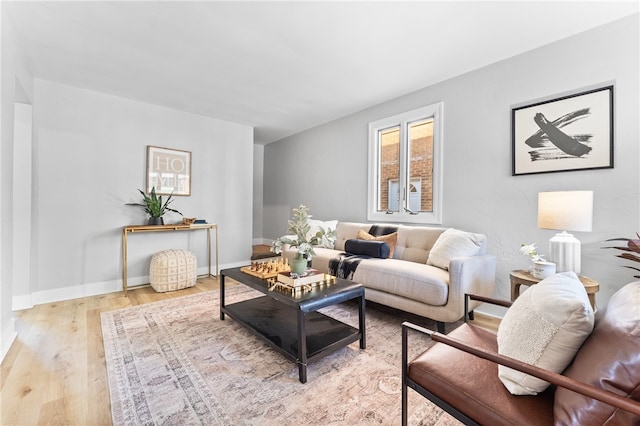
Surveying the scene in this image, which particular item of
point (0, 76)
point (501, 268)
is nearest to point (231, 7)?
point (0, 76)

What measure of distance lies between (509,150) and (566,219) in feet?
3.24

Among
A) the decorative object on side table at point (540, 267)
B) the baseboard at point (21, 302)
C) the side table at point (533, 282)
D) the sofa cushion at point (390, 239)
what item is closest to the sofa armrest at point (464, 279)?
the side table at point (533, 282)

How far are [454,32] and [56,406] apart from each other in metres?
3.61

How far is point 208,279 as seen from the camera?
405cm

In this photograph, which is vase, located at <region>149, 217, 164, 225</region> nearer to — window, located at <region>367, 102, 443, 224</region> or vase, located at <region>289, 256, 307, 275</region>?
vase, located at <region>289, 256, 307, 275</region>

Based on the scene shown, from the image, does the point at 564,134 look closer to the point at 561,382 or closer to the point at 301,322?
the point at 561,382

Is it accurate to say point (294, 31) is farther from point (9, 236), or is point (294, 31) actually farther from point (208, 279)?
point (208, 279)

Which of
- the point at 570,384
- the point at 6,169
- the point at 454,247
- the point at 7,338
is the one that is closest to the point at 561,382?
the point at 570,384

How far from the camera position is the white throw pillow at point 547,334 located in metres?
0.88

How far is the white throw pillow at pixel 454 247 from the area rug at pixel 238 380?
717 millimetres

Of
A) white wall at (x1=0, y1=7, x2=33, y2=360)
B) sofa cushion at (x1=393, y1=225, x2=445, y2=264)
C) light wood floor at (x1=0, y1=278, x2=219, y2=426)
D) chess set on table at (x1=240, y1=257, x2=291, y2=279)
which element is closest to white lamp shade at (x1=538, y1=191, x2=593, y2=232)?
Answer: sofa cushion at (x1=393, y1=225, x2=445, y2=264)

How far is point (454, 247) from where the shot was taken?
249 centimetres

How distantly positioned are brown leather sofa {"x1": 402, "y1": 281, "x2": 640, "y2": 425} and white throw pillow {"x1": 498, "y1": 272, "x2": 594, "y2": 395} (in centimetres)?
3

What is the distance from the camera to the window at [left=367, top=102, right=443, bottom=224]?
3230 mm
